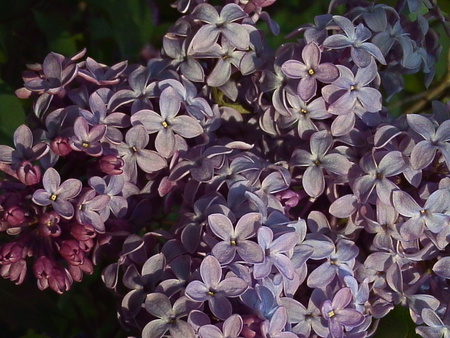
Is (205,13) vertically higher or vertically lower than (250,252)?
higher

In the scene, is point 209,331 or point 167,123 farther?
point 167,123

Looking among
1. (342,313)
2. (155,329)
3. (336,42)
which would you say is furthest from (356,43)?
(155,329)

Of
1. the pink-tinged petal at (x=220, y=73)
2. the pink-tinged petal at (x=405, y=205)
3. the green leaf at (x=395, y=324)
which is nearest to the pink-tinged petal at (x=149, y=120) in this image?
the pink-tinged petal at (x=220, y=73)

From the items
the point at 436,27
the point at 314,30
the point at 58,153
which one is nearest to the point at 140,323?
the point at 58,153

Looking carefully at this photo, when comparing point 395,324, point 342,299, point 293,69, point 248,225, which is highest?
point 293,69

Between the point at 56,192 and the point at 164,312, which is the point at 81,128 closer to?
the point at 56,192

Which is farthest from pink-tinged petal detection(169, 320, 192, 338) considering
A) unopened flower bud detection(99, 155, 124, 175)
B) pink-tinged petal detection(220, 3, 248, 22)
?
pink-tinged petal detection(220, 3, 248, 22)

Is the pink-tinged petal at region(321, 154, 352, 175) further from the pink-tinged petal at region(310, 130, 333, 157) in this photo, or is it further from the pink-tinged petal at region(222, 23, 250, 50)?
the pink-tinged petal at region(222, 23, 250, 50)
